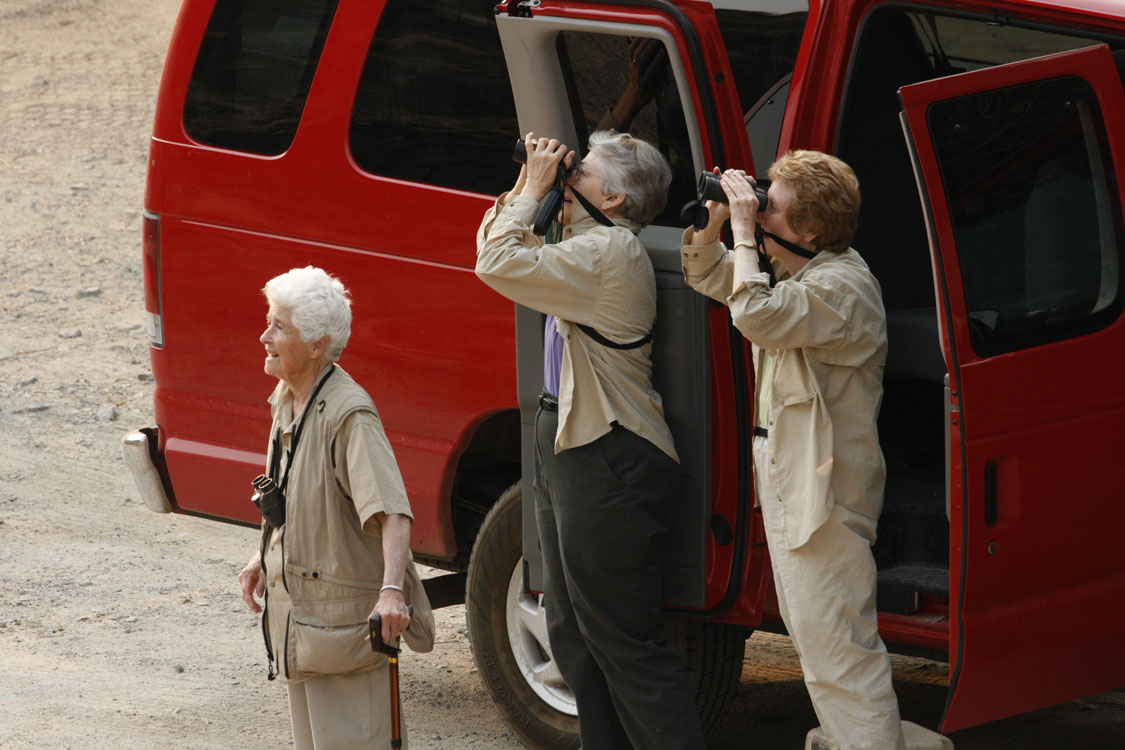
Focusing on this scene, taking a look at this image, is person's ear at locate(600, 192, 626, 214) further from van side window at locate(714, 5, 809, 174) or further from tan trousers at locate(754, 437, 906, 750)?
tan trousers at locate(754, 437, 906, 750)

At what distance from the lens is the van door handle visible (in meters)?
3.64

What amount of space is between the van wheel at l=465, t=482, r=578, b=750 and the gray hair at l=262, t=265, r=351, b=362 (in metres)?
1.11

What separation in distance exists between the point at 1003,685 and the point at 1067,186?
1.25 meters

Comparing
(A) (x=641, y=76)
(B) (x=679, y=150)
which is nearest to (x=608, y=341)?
(B) (x=679, y=150)

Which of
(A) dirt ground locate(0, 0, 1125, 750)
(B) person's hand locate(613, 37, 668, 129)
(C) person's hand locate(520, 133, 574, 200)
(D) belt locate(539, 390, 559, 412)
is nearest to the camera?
(C) person's hand locate(520, 133, 574, 200)

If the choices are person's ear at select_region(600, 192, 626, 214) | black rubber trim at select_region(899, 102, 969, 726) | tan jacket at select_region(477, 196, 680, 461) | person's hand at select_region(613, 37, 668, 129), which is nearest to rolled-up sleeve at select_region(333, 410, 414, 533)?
tan jacket at select_region(477, 196, 680, 461)

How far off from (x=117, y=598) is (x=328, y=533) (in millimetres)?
3044

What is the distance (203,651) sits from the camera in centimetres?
582

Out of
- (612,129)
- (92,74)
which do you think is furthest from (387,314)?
(92,74)

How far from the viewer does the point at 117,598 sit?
21.1 feet

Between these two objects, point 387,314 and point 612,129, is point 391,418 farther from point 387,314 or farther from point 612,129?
point 612,129

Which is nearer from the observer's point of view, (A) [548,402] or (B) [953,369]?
(B) [953,369]

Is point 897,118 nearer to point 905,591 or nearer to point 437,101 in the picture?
point 437,101

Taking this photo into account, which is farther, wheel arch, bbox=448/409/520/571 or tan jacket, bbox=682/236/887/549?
wheel arch, bbox=448/409/520/571
